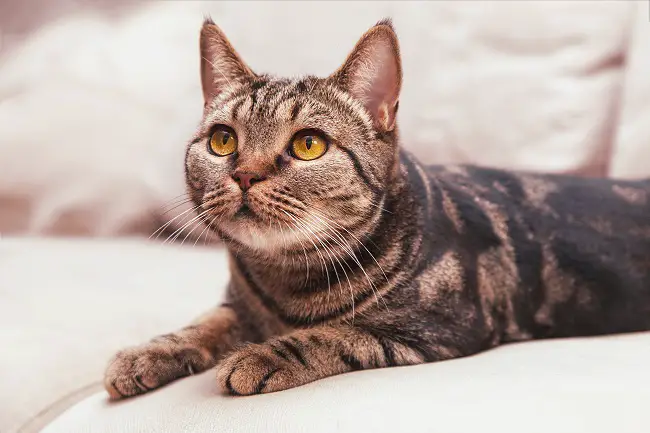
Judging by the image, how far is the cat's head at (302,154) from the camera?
969mm

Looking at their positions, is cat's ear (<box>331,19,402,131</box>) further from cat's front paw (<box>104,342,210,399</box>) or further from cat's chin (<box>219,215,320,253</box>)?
cat's front paw (<box>104,342,210,399</box>)

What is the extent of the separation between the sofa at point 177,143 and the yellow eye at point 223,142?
0.15 m

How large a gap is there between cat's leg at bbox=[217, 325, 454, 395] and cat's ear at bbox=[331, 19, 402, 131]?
34 cm

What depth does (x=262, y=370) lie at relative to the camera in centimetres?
89

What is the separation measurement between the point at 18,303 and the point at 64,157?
0.71m

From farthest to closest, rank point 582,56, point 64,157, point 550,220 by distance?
point 64,157
point 582,56
point 550,220

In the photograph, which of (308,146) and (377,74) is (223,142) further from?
(377,74)

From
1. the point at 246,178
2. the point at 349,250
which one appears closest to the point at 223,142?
the point at 246,178

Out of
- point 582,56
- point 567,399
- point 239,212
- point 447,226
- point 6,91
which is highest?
point 6,91

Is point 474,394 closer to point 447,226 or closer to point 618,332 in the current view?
point 447,226

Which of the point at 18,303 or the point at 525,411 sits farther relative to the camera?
the point at 18,303

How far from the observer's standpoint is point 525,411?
72 cm

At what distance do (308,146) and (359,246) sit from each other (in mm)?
184

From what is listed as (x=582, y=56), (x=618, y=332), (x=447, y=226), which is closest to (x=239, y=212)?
(x=447, y=226)
